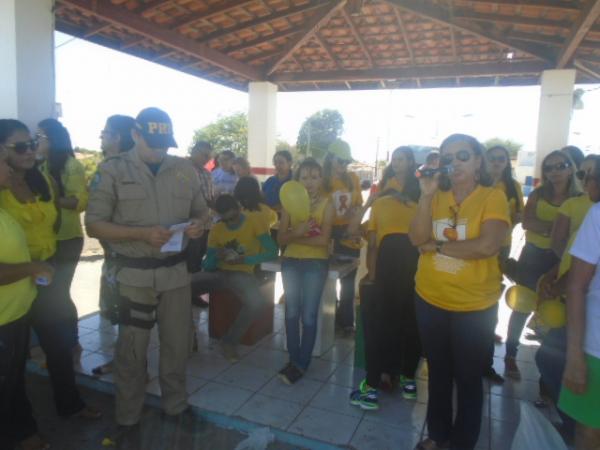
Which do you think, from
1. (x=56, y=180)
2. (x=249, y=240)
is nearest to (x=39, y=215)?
(x=56, y=180)

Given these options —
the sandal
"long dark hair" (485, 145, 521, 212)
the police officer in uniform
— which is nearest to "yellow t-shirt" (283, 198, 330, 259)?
the police officer in uniform

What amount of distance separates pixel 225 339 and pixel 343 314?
1.25 metres

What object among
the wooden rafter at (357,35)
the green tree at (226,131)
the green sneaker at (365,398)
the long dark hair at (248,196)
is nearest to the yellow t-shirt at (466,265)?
the green sneaker at (365,398)

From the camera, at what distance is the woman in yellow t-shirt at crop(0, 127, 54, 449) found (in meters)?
2.16

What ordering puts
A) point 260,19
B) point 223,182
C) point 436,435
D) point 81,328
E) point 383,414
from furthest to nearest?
point 260,19, point 223,182, point 81,328, point 383,414, point 436,435

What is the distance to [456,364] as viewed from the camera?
2.38 metres

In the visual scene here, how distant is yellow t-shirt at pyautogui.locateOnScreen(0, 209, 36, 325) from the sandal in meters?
0.82

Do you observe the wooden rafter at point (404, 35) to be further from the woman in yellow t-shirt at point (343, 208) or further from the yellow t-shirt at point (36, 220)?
the yellow t-shirt at point (36, 220)

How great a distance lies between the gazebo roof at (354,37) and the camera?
276 inches

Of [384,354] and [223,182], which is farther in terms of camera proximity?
[223,182]

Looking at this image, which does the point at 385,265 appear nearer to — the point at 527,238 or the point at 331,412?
the point at 331,412

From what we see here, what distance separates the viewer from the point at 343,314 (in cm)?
445

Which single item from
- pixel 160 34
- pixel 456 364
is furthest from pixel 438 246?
pixel 160 34

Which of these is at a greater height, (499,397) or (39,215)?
(39,215)
